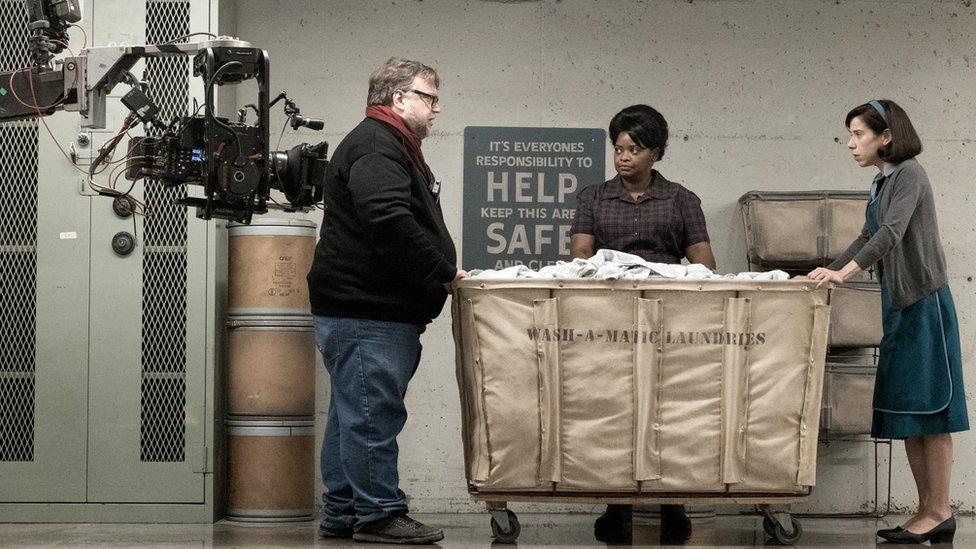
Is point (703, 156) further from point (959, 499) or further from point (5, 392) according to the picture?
point (5, 392)

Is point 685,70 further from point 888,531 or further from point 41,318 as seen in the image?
point 41,318

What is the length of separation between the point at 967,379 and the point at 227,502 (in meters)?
3.40

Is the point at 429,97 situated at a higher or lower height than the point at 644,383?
higher

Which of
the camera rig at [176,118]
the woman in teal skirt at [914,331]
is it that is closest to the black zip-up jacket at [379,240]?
the camera rig at [176,118]

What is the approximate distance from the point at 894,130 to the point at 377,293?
6.58 ft

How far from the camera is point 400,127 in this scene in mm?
3902

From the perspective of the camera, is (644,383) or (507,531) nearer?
(644,383)

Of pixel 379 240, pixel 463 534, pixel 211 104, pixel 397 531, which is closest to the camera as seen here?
pixel 211 104

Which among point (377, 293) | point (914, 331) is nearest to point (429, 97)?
point (377, 293)

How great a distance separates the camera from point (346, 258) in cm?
385

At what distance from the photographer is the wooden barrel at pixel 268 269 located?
475 cm

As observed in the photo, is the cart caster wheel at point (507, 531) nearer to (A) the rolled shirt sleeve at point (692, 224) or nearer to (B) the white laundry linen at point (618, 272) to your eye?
(B) the white laundry linen at point (618, 272)

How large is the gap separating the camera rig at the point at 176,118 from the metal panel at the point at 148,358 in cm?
89

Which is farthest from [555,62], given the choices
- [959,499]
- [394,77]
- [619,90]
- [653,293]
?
[959,499]
